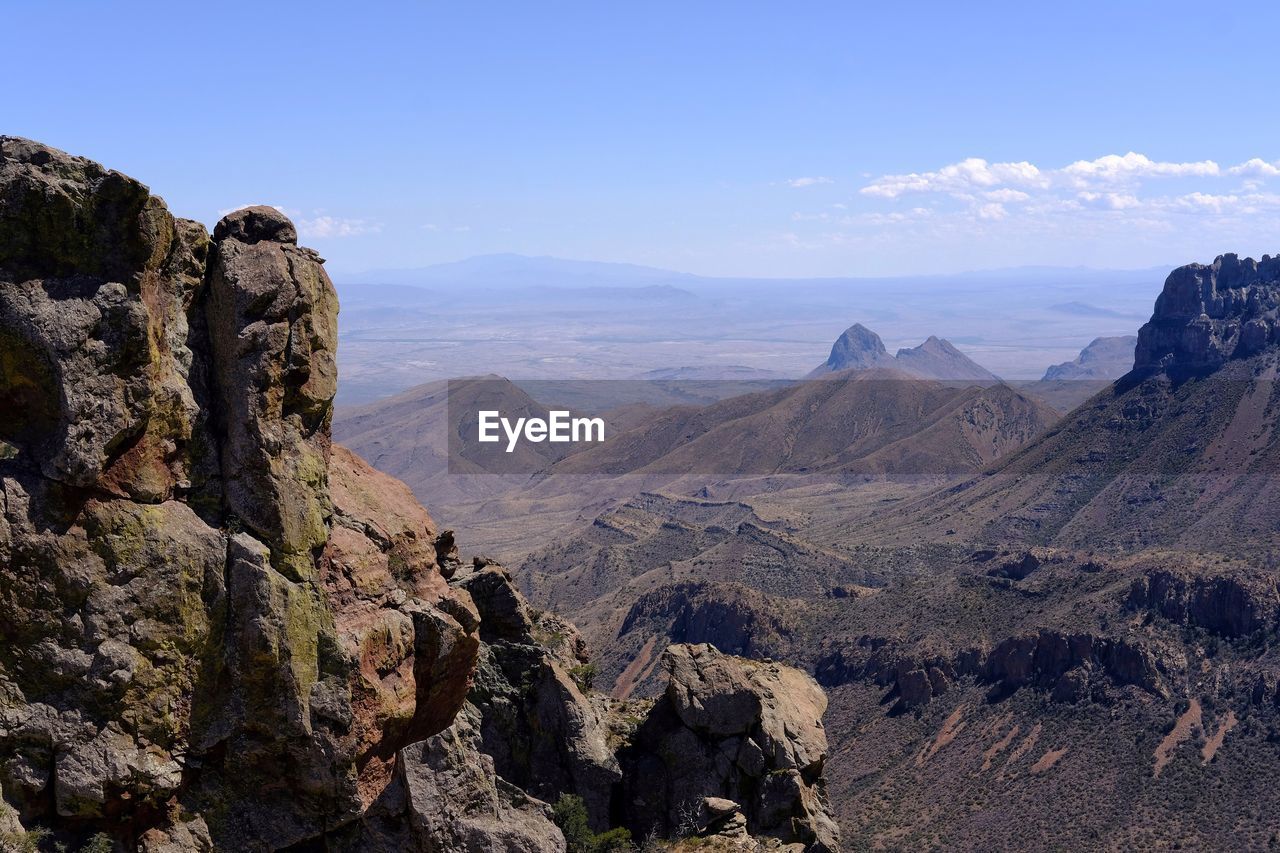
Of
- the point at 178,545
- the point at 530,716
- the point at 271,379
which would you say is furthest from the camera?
the point at 530,716

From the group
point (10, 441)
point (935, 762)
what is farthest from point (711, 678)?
point (935, 762)

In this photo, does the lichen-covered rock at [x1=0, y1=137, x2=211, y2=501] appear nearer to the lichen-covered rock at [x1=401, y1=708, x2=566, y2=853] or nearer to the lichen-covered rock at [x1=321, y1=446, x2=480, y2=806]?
the lichen-covered rock at [x1=321, y1=446, x2=480, y2=806]

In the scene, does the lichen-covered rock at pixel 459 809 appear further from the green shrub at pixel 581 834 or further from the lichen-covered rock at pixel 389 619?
the green shrub at pixel 581 834

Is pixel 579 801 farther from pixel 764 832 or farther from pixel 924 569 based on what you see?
pixel 924 569

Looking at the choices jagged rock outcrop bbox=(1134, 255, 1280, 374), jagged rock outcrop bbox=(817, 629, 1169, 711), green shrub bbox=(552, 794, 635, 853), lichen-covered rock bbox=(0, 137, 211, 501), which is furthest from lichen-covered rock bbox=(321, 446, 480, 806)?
jagged rock outcrop bbox=(1134, 255, 1280, 374)

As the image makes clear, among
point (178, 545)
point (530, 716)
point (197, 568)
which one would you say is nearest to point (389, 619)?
point (197, 568)

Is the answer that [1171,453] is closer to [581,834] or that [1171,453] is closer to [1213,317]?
[1213,317]

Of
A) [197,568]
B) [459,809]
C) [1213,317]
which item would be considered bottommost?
[459,809]
